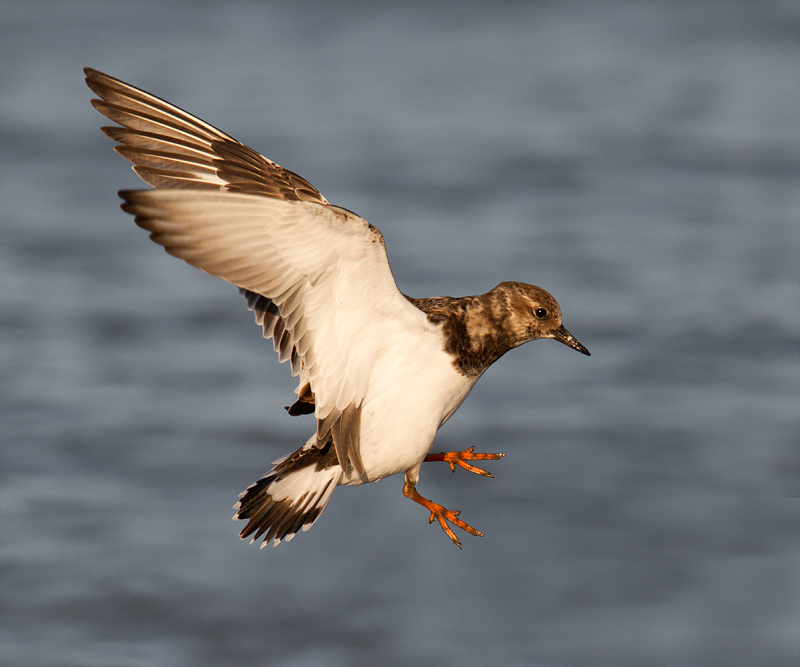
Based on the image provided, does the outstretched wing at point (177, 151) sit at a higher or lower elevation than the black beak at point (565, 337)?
higher

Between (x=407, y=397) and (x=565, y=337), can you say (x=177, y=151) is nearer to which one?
(x=407, y=397)

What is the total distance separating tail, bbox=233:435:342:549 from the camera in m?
7.02

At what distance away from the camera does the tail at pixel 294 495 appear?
7023 mm

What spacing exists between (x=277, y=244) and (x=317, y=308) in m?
0.48

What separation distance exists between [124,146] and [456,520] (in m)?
3.12

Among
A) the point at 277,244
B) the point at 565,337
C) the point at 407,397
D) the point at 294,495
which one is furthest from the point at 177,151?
the point at 565,337

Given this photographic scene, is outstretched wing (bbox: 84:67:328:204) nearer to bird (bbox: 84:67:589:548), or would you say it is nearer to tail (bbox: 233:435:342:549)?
bird (bbox: 84:67:589:548)

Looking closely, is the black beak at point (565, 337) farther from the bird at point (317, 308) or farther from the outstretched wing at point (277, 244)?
the outstretched wing at point (277, 244)

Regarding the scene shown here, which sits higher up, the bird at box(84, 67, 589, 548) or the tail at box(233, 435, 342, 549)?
the bird at box(84, 67, 589, 548)

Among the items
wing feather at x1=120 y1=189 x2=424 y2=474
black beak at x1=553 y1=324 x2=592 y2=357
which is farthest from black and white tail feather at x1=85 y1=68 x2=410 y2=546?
black beak at x1=553 y1=324 x2=592 y2=357

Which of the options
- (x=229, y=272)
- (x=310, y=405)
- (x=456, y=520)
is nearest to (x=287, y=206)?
(x=229, y=272)

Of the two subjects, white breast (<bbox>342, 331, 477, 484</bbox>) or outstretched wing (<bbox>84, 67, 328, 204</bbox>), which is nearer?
white breast (<bbox>342, 331, 477, 484</bbox>)

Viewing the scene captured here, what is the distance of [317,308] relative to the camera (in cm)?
627

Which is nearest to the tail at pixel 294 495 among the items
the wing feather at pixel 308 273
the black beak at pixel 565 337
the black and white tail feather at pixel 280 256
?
the black and white tail feather at pixel 280 256
